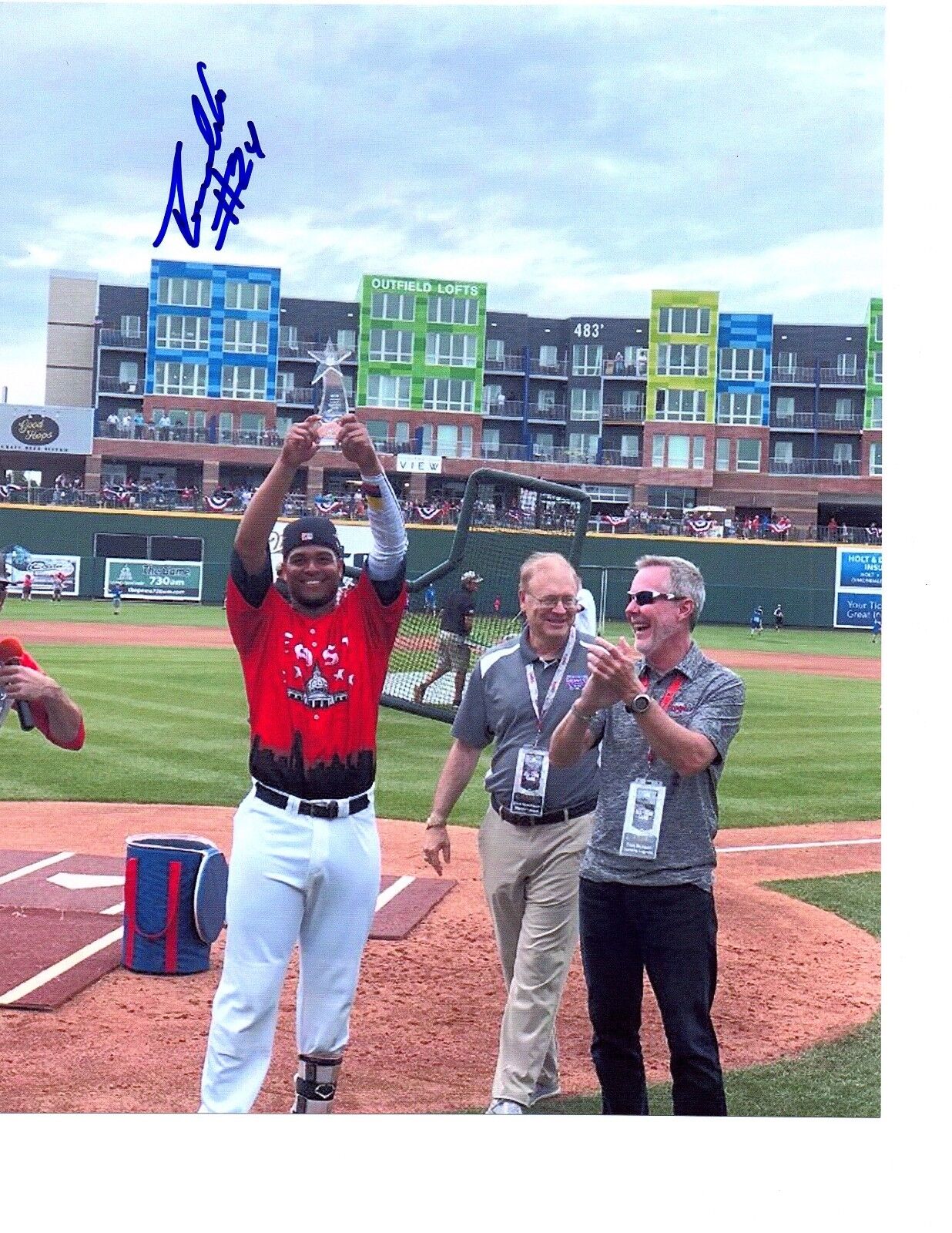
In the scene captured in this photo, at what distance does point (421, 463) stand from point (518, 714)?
24.7m

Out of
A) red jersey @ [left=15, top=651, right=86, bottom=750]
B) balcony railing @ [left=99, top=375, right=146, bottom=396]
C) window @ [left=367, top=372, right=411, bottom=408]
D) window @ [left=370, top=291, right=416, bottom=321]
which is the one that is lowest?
red jersey @ [left=15, top=651, right=86, bottom=750]

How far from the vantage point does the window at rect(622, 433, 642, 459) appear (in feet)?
120

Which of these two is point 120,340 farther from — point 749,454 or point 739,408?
point 749,454

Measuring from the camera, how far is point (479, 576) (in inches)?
314

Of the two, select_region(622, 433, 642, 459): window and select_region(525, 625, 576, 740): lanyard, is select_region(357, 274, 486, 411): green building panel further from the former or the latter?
select_region(525, 625, 576, 740): lanyard

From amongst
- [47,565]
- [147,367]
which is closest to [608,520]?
[147,367]

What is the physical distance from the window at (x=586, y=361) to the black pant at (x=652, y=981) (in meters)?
41.5

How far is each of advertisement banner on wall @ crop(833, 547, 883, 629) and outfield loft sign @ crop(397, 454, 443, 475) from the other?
13418mm

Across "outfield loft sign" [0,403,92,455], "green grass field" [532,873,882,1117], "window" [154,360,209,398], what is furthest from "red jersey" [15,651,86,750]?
"outfield loft sign" [0,403,92,455]

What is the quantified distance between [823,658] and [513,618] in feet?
71.4

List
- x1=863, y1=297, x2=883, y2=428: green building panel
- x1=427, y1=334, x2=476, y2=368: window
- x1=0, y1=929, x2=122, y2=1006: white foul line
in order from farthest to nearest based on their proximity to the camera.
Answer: x1=427, y1=334, x2=476, y2=368: window
x1=863, y1=297, x2=883, y2=428: green building panel
x1=0, y1=929, x2=122, y2=1006: white foul line

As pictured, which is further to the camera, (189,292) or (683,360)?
(683,360)

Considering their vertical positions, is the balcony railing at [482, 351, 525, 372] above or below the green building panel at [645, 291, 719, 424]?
above

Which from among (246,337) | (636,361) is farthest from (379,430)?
(636,361)
